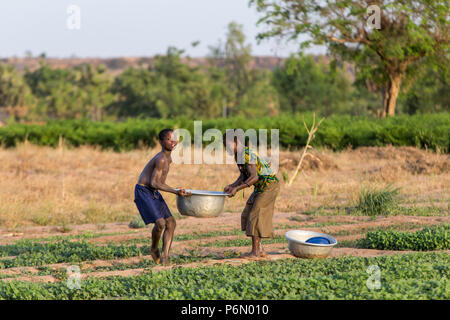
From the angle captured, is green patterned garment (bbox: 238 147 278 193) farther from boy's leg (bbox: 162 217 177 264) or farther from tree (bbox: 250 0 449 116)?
tree (bbox: 250 0 449 116)

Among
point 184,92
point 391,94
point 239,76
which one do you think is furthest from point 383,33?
point 239,76

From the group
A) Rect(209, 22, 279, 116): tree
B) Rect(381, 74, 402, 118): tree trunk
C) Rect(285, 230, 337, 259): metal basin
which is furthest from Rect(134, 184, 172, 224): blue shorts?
Rect(209, 22, 279, 116): tree

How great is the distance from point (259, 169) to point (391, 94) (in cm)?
1970

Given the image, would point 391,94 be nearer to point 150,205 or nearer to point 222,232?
point 222,232

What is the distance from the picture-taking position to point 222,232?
31.3 ft

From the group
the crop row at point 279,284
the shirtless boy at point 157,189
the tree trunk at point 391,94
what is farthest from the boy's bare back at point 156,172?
the tree trunk at point 391,94

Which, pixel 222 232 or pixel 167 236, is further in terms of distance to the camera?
pixel 222 232

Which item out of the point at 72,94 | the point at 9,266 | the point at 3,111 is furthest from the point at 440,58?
the point at 3,111

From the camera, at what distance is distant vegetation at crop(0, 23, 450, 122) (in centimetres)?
4481

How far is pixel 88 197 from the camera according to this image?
46.9 ft

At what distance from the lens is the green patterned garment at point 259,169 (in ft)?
22.7

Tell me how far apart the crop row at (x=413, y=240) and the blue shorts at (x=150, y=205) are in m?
2.94
